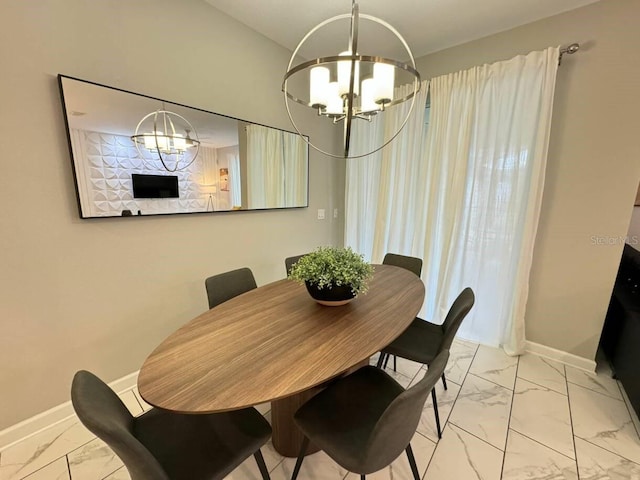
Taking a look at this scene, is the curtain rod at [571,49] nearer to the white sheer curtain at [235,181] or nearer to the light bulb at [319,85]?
the light bulb at [319,85]

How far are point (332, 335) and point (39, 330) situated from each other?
1624 millimetres

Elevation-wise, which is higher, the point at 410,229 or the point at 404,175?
the point at 404,175

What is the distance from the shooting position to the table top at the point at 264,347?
0.86 metres

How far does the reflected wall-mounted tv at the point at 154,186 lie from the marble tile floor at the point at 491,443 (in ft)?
4.55

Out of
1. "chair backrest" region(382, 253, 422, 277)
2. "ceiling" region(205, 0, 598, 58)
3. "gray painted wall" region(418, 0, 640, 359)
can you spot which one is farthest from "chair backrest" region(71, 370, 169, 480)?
"gray painted wall" region(418, 0, 640, 359)

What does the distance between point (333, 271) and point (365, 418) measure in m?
0.65

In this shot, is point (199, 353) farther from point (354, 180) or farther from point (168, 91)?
point (354, 180)

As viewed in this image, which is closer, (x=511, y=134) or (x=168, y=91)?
(x=168, y=91)

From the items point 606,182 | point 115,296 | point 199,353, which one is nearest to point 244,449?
point 199,353

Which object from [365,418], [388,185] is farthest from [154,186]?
[388,185]

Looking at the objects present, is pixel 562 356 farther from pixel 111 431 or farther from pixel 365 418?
pixel 111 431

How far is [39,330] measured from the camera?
4.83 feet

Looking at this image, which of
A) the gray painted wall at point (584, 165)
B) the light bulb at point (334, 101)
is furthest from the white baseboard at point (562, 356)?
the light bulb at point (334, 101)

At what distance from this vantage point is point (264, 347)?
1.10m
